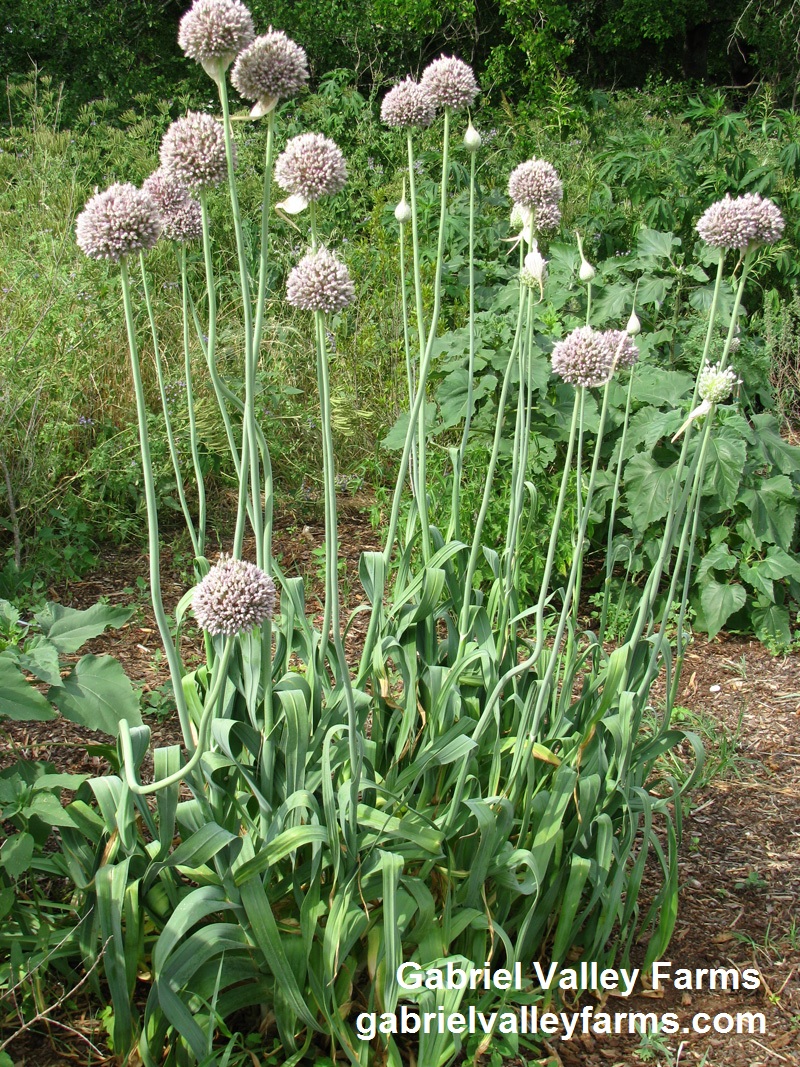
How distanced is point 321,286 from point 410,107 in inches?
28.1

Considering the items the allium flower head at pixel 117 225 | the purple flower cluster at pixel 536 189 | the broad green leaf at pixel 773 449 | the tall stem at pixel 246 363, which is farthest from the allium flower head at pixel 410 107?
the broad green leaf at pixel 773 449

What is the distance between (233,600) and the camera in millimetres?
1408

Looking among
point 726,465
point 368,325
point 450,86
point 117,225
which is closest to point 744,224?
point 450,86

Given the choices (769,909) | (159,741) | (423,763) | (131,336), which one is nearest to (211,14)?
(131,336)

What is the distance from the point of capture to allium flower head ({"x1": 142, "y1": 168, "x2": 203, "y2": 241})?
172 centimetres

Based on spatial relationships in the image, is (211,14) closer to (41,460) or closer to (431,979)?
(431,979)

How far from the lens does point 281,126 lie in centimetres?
763

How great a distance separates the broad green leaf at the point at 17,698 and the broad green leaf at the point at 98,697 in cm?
3

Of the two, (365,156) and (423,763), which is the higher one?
(365,156)

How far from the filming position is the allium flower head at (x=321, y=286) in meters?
1.50

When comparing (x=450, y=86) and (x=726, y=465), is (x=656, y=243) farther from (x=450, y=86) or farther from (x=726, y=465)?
(x=450, y=86)

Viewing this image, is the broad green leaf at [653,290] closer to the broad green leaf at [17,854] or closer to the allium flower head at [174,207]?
the allium flower head at [174,207]

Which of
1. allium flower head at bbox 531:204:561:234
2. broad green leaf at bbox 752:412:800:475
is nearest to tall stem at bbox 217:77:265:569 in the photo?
allium flower head at bbox 531:204:561:234

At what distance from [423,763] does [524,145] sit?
6.14m
